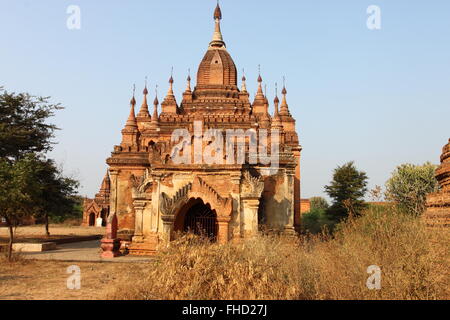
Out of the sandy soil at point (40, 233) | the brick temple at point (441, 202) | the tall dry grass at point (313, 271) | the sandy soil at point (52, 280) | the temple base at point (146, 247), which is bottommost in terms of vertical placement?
the sandy soil at point (40, 233)

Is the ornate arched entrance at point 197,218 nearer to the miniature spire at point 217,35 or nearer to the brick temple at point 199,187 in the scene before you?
the brick temple at point 199,187

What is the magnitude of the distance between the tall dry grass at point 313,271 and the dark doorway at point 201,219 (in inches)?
337

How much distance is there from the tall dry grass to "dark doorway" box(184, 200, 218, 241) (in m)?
8.56

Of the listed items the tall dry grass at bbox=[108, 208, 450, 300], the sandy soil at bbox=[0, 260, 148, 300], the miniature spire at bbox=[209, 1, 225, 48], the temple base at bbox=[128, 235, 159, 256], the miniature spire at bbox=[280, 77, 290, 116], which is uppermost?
the miniature spire at bbox=[209, 1, 225, 48]

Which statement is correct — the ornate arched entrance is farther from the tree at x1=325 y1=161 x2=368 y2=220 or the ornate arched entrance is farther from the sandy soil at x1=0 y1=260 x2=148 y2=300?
the tree at x1=325 y1=161 x2=368 y2=220

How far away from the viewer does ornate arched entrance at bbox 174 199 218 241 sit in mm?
17438

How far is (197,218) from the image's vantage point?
18.1 m

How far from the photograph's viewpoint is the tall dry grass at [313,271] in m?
7.00

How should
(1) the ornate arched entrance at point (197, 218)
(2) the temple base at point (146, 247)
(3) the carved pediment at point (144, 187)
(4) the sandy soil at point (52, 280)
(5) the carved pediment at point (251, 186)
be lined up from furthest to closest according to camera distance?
1. (3) the carved pediment at point (144, 187)
2. (1) the ornate arched entrance at point (197, 218)
3. (2) the temple base at point (146, 247)
4. (5) the carved pediment at point (251, 186)
5. (4) the sandy soil at point (52, 280)

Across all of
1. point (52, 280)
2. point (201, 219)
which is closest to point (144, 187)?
point (201, 219)

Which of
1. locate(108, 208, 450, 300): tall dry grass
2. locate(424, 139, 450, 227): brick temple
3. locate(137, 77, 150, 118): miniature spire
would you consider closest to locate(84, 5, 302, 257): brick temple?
locate(137, 77, 150, 118): miniature spire

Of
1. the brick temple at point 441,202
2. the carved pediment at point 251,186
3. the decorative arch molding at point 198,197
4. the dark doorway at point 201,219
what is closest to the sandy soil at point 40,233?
the dark doorway at point 201,219
